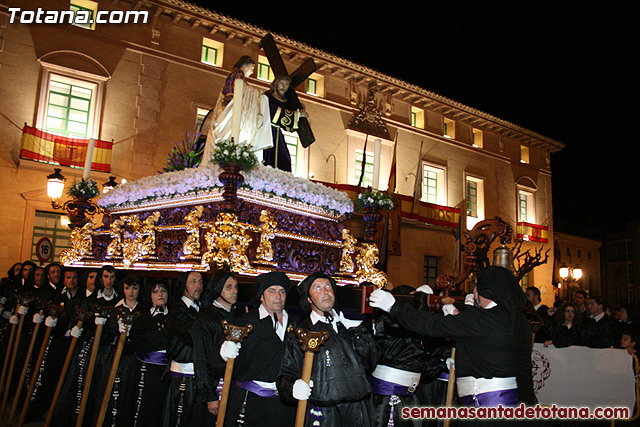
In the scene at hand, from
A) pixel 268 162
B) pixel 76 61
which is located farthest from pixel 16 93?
pixel 268 162

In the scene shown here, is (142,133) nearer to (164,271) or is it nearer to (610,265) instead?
(164,271)

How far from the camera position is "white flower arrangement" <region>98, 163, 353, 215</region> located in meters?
6.62

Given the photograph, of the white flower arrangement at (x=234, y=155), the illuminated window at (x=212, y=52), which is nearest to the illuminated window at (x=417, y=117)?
the illuminated window at (x=212, y=52)

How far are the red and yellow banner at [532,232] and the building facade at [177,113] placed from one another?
0.43 ft

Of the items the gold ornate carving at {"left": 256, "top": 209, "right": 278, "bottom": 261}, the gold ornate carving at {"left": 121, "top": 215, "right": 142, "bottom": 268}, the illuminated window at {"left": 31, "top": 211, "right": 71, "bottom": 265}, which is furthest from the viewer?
Answer: the illuminated window at {"left": 31, "top": 211, "right": 71, "bottom": 265}

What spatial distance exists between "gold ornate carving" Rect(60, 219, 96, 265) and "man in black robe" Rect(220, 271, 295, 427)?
570 cm

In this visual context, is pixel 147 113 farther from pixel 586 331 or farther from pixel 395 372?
pixel 395 372

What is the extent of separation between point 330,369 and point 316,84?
19904 mm

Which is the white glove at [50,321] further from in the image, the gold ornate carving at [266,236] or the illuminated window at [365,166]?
the illuminated window at [365,166]

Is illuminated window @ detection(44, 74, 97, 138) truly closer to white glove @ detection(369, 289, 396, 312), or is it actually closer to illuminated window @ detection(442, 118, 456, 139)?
white glove @ detection(369, 289, 396, 312)

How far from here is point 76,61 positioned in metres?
16.1

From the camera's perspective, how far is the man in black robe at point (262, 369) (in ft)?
13.6

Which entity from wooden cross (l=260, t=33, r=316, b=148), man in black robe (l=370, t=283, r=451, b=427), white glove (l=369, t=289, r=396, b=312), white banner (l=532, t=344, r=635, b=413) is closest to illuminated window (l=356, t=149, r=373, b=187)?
wooden cross (l=260, t=33, r=316, b=148)

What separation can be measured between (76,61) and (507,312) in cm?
1641
